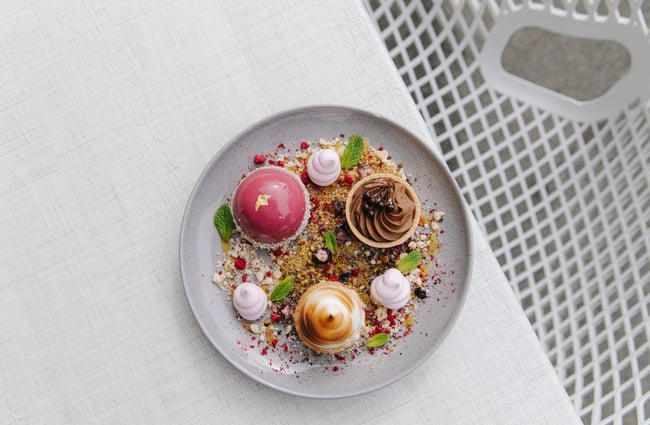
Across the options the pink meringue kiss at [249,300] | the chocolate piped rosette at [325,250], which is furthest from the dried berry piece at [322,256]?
the pink meringue kiss at [249,300]

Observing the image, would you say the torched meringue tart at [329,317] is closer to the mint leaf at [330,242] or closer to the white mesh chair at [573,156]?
the mint leaf at [330,242]

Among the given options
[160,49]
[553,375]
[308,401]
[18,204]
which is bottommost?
[553,375]

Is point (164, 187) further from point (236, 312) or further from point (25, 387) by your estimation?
point (25, 387)

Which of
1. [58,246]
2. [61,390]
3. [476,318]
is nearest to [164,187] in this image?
[58,246]

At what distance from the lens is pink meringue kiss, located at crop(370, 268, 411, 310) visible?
1.05 m

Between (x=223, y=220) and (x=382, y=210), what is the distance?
0.28 meters

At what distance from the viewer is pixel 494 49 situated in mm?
1364

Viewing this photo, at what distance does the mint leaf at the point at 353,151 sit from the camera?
3.60 ft

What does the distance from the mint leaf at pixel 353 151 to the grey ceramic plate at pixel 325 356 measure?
2 centimetres

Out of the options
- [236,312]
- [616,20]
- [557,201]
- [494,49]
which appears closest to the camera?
[236,312]

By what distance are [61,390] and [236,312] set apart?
345 mm

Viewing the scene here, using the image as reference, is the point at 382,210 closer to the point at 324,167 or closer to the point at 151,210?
the point at 324,167

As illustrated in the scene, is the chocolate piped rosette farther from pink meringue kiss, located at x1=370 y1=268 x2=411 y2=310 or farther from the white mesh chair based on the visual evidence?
the white mesh chair

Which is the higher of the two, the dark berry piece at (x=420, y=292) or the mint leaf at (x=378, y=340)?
the dark berry piece at (x=420, y=292)
